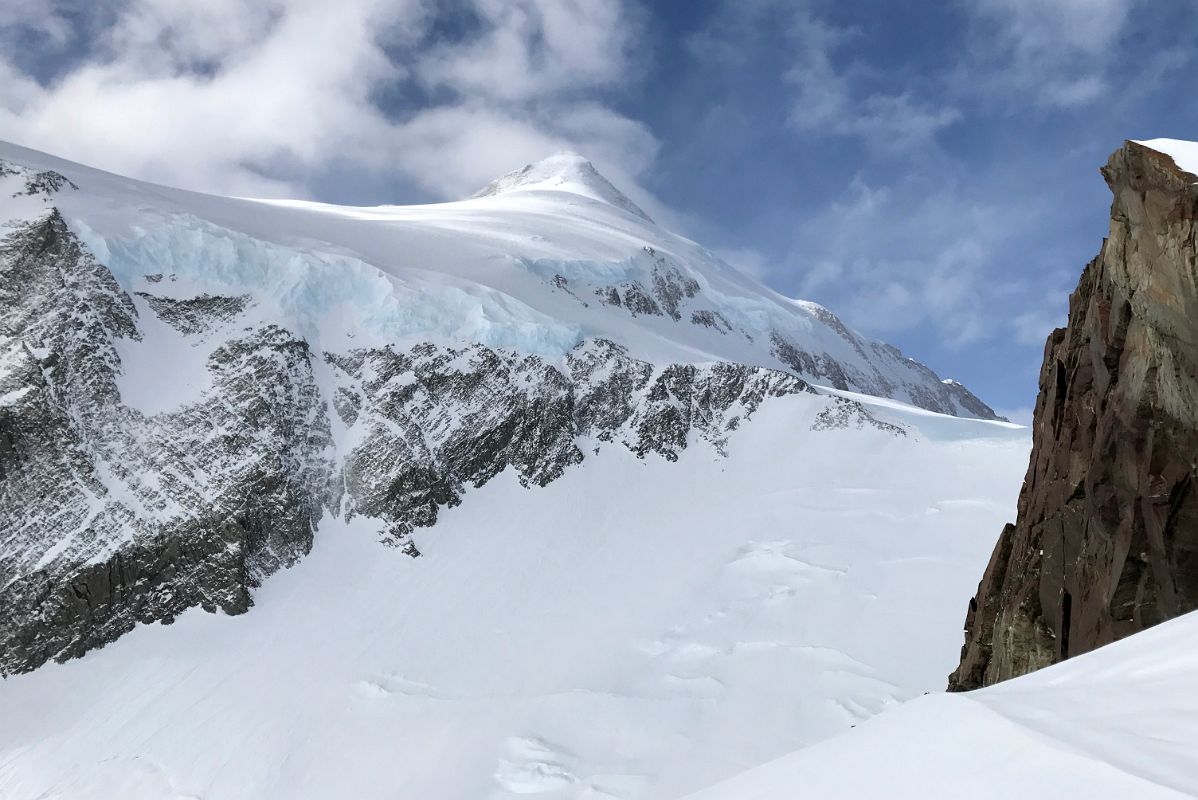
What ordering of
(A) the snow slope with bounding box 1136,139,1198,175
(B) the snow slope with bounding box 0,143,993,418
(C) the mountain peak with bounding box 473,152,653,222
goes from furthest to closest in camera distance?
1. (C) the mountain peak with bounding box 473,152,653,222
2. (B) the snow slope with bounding box 0,143,993,418
3. (A) the snow slope with bounding box 1136,139,1198,175

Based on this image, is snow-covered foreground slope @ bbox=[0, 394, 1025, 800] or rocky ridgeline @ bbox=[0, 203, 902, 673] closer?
snow-covered foreground slope @ bbox=[0, 394, 1025, 800]

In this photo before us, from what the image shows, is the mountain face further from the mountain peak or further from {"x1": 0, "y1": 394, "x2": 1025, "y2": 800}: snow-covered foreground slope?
the mountain peak

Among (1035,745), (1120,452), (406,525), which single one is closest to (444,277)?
(406,525)

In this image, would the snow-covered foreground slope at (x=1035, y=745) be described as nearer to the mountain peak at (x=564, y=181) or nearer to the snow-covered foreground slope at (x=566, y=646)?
the snow-covered foreground slope at (x=566, y=646)

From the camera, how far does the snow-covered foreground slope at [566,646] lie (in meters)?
31.6

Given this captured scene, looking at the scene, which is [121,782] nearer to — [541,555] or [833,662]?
[541,555]

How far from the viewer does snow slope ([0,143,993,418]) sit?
51.2 m

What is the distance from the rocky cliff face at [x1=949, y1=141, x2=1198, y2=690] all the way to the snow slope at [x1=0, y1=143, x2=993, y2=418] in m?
44.7

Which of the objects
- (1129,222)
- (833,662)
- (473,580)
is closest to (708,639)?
(833,662)

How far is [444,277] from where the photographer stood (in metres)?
59.0

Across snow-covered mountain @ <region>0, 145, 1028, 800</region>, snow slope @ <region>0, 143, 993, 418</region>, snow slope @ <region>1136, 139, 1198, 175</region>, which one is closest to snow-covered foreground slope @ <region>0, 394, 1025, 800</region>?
snow-covered mountain @ <region>0, 145, 1028, 800</region>

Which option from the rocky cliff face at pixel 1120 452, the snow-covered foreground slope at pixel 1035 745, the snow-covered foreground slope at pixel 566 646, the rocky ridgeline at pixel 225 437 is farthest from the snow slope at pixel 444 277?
the snow-covered foreground slope at pixel 1035 745

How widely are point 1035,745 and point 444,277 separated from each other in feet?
190

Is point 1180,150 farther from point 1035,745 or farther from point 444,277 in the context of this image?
point 444,277
